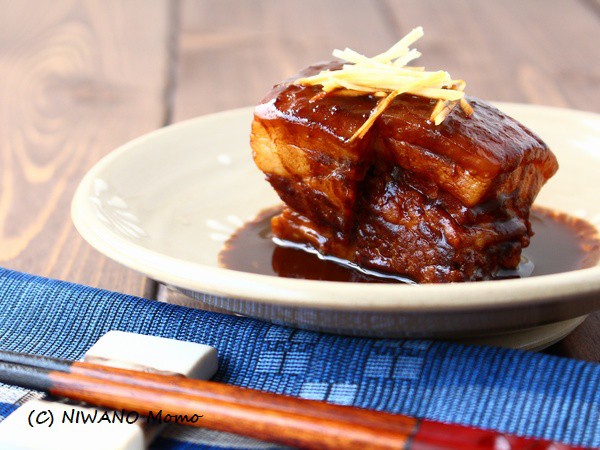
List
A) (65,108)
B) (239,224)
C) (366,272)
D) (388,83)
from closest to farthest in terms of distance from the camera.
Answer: (388,83) < (366,272) < (239,224) < (65,108)

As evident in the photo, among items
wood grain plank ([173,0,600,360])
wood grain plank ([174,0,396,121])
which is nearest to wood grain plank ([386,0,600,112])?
wood grain plank ([173,0,600,360])

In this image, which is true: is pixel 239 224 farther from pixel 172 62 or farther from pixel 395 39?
pixel 395 39

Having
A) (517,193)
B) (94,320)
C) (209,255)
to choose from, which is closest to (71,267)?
(209,255)

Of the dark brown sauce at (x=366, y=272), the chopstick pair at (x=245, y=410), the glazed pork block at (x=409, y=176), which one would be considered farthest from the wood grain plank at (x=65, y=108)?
the chopstick pair at (x=245, y=410)

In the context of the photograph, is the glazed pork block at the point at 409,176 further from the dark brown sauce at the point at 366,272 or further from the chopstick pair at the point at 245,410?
A: the chopstick pair at the point at 245,410

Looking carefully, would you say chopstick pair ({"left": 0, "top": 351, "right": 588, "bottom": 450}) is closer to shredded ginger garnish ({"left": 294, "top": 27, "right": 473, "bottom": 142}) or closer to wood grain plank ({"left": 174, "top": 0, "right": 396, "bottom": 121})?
shredded ginger garnish ({"left": 294, "top": 27, "right": 473, "bottom": 142})

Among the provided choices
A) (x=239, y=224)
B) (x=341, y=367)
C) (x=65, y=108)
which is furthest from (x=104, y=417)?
(x=65, y=108)

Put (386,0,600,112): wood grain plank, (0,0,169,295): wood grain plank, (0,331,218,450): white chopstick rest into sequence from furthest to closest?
(386,0,600,112): wood grain plank
(0,0,169,295): wood grain plank
(0,331,218,450): white chopstick rest
